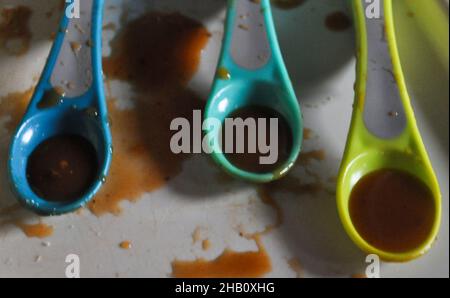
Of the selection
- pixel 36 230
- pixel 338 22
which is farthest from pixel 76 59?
pixel 338 22

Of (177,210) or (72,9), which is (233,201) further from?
(72,9)

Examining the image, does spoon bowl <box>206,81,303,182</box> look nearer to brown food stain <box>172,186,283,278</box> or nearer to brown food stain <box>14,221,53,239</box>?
brown food stain <box>172,186,283,278</box>

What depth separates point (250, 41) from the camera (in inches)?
24.0

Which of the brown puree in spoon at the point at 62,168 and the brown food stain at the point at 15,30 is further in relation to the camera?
the brown food stain at the point at 15,30

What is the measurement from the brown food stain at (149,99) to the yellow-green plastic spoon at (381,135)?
0.17 m

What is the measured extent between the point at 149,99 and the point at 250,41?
0.13 m

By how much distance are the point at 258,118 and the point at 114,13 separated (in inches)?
8.9


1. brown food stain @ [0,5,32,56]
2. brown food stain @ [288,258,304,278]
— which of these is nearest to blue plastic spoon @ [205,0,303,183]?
brown food stain @ [288,258,304,278]

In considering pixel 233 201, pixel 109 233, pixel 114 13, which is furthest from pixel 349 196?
pixel 114 13

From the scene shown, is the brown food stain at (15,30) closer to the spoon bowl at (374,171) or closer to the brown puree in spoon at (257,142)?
the brown puree in spoon at (257,142)

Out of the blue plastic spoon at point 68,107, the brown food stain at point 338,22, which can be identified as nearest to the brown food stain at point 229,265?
the blue plastic spoon at point 68,107

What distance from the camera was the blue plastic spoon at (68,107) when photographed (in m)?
0.55

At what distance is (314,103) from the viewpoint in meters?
0.63

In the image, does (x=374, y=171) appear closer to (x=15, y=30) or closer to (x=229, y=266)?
(x=229, y=266)
